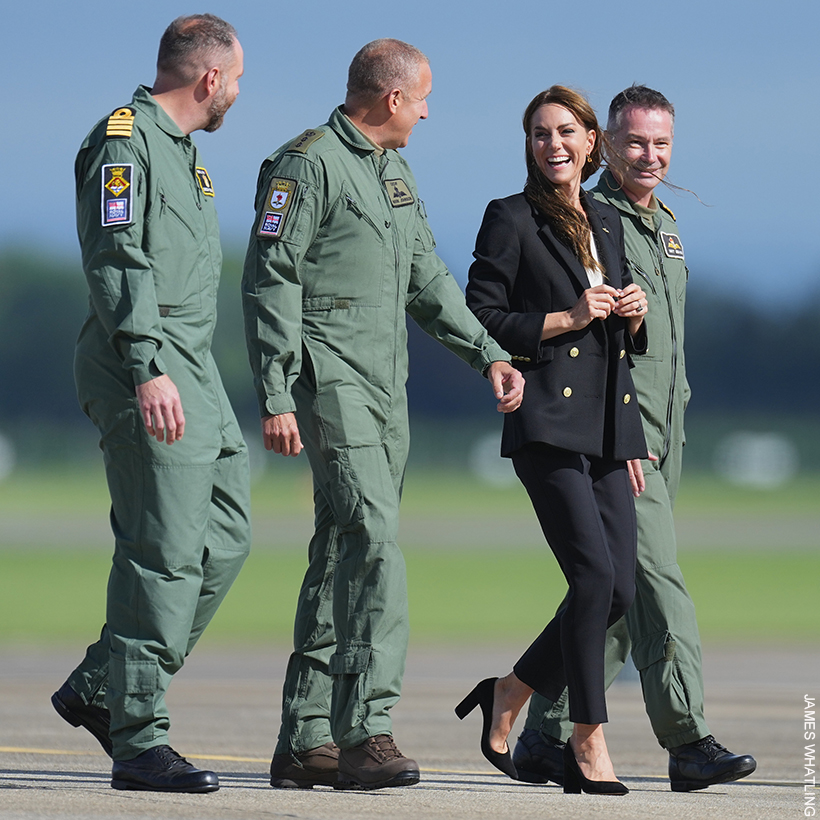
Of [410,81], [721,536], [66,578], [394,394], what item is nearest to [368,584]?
[394,394]

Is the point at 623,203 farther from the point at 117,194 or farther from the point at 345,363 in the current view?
the point at 117,194

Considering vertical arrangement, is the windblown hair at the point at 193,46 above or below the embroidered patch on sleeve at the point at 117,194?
above

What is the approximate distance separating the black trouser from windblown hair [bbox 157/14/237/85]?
154cm

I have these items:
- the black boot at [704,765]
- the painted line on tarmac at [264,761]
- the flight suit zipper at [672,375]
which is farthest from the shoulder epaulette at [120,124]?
the black boot at [704,765]

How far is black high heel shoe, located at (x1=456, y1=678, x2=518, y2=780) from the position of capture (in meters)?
5.53

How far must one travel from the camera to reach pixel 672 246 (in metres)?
6.26

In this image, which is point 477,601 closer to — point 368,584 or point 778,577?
point 778,577

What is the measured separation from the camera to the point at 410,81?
5395mm

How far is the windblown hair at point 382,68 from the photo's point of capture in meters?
5.38

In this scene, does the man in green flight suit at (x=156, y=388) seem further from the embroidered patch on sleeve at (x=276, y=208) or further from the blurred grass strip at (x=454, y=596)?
the blurred grass strip at (x=454, y=596)

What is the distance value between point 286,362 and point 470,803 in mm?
1409

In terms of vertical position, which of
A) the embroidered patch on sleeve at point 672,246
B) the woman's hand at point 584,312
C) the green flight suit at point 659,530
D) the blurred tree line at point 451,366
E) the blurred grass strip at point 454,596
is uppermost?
the embroidered patch on sleeve at point 672,246

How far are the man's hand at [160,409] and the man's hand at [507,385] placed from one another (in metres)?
1.02

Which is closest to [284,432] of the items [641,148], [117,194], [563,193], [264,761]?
[117,194]
